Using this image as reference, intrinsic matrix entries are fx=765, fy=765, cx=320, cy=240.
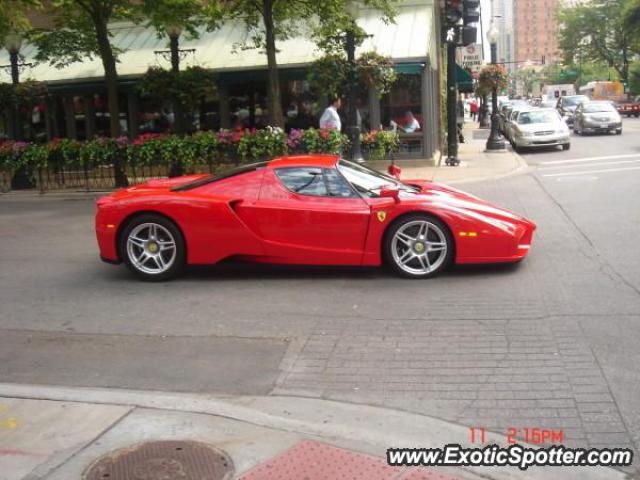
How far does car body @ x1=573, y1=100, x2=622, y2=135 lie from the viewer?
33.0 m

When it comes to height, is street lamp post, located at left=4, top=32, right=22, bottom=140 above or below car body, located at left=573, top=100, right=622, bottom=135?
above

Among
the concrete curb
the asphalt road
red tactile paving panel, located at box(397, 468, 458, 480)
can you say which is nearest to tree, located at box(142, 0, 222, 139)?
the concrete curb

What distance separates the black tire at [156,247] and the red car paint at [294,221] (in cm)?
7

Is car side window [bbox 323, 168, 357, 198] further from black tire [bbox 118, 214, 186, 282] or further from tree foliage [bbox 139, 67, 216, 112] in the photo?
tree foliage [bbox 139, 67, 216, 112]

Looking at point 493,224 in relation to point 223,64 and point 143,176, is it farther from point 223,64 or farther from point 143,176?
point 223,64

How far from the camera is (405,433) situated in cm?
419

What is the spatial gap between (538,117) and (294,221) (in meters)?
21.6

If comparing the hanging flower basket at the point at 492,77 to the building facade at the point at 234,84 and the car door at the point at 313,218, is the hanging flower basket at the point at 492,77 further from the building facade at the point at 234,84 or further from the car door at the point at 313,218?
the car door at the point at 313,218

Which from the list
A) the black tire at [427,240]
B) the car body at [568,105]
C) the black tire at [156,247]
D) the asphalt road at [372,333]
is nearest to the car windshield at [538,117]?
the asphalt road at [372,333]

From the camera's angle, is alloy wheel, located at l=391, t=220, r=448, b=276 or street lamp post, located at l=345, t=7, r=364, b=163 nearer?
alloy wheel, located at l=391, t=220, r=448, b=276

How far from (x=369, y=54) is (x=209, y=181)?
1040 cm

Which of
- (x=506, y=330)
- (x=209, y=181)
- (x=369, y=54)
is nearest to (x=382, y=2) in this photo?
(x=369, y=54)

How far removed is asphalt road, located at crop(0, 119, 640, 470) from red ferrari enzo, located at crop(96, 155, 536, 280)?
269mm
